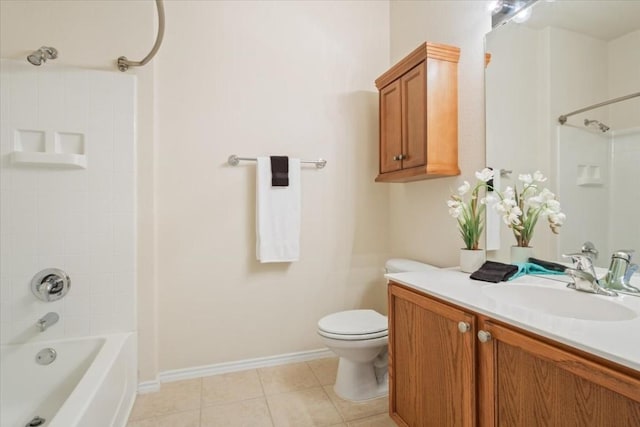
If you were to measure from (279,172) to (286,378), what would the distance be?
135 centimetres

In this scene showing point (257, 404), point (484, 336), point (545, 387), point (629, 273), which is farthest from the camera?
point (257, 404)

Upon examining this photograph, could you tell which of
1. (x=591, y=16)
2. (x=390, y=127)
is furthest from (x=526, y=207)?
(x=390, y=127)

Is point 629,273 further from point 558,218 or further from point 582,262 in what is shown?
point 558,218

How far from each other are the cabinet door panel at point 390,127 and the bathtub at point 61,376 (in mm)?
1867

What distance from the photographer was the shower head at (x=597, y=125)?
3.89 feet

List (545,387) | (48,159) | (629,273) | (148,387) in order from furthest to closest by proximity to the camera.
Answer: (148,387)
(48,159)
(629,273)
(545,387)

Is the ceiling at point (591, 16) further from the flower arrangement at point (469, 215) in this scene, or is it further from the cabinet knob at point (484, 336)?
the cabinet knob at point (484, 336)

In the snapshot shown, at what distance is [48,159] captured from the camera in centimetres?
164

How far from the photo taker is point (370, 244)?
8.07 feet

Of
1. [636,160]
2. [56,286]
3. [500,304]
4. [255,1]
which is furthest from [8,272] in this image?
[636,160]

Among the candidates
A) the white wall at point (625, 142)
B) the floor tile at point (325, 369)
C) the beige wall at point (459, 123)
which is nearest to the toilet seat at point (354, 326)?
the floor tile at point (325, 369)

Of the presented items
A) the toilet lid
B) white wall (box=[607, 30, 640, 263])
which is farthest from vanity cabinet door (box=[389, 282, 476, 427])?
white wall (box=[607, 30, 640, 263])

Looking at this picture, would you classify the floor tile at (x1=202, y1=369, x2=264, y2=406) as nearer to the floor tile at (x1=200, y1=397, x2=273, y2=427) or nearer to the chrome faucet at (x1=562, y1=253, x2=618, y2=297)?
the floor tile at (x1=200, y1=397, x2=273, y2=427)

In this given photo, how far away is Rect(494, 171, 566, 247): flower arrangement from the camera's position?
4.41 feet
